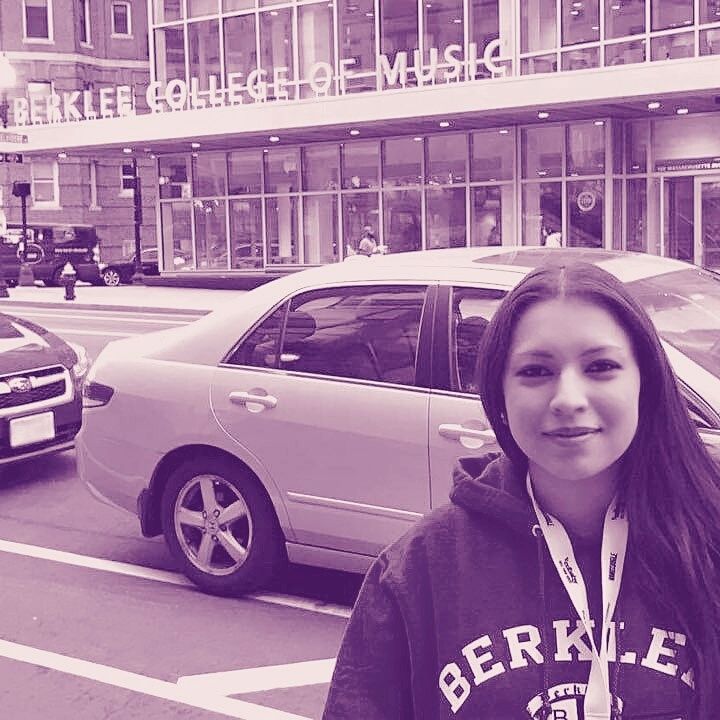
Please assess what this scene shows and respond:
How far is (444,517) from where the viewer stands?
190 cm

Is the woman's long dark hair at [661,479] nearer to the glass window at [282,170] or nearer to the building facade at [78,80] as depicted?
the glass window at [282,170]

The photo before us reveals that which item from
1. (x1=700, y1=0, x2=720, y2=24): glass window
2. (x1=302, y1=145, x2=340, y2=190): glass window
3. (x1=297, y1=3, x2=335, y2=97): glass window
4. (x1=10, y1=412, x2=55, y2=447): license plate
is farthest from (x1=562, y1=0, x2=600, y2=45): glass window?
(x1=10, y1=412, x2=55, y2=447): license plate

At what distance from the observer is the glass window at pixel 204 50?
120ft

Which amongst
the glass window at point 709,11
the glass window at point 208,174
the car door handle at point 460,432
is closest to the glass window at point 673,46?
the glass window at point 709,11

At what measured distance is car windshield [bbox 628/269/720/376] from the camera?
4.95m

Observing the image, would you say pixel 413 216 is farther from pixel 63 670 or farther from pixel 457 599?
pixel 457 599

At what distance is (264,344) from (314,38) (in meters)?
30.1

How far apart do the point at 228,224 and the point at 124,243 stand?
1698 cm

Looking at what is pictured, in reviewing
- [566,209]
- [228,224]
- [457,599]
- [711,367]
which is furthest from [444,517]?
[228,224]

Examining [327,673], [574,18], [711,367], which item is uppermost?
[574,18]

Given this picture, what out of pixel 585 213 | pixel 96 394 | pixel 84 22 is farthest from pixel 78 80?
pixel 96 394

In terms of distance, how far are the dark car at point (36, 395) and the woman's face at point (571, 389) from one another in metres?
6.99

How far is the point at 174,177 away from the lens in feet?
122

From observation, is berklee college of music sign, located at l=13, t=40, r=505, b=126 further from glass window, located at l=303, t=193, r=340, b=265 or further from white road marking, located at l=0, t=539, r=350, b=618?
white road marking, located at l=0, t=539, r=350, b=618
